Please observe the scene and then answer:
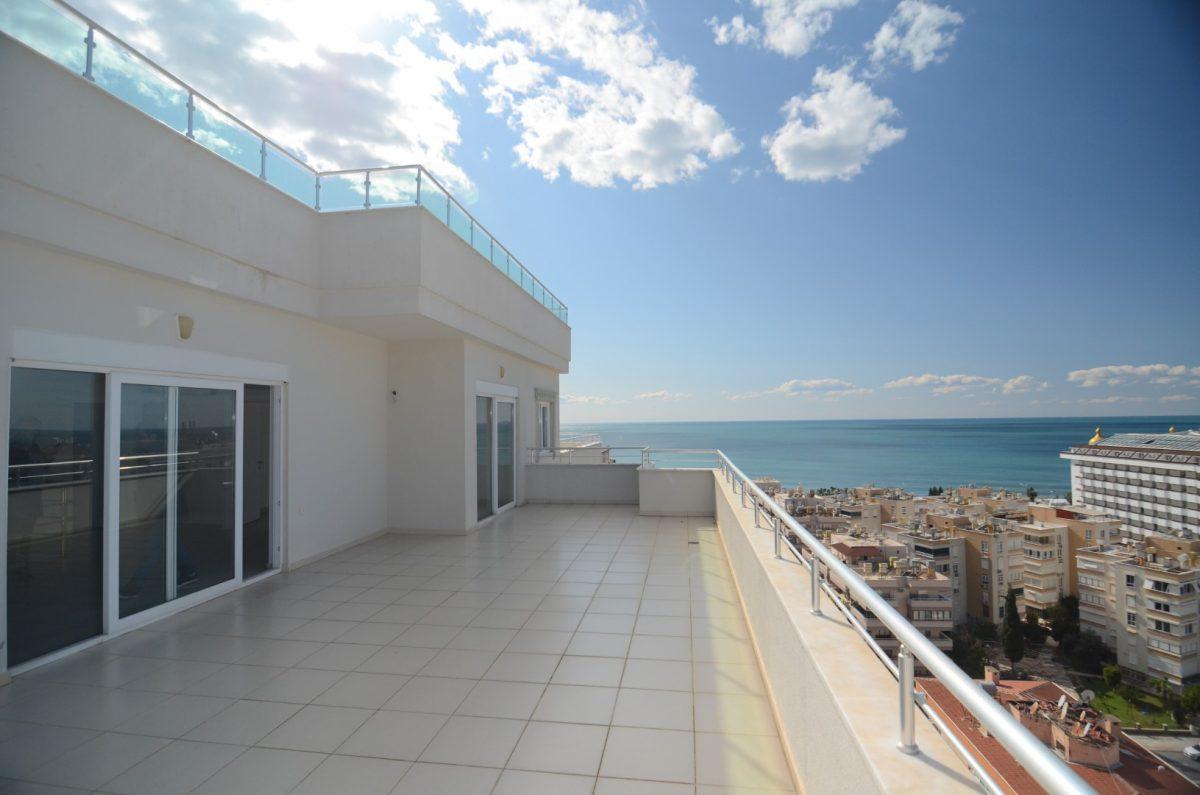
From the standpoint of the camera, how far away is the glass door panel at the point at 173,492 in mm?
3996

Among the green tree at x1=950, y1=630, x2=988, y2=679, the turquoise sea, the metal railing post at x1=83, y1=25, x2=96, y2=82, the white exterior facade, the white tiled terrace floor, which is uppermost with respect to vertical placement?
the metal railing post at x1=83, y1=25, x2=96, y2=82

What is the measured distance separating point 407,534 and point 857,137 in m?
10.3

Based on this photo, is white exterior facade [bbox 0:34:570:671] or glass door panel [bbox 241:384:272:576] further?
glass door panel [bbox 241:384:272:576]

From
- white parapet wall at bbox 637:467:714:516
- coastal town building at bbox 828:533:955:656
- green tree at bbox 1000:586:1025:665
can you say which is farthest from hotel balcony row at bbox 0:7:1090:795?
green tree at bbox 1000:586:1025:665

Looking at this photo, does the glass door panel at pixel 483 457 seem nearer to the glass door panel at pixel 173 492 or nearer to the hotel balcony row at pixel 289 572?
the hotel balcony row at pixel 289 572

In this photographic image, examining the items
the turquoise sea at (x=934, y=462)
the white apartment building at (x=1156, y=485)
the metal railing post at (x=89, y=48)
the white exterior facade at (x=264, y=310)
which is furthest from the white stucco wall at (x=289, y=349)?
the turquoise sea at (x=934, y=462)

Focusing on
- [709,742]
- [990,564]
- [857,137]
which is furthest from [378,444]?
[857,137]

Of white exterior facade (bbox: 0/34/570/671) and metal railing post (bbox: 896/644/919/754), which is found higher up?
white exterior facade (bbox: 0/34/570/671)

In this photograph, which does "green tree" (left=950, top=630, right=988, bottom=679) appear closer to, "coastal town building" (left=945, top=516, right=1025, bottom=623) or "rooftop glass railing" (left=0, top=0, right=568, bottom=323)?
"coastal town building" (left=945, top=516, right=1025, bottom=623)

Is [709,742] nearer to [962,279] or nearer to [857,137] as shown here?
[857,137]

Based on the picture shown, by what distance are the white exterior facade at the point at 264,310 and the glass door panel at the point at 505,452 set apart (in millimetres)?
56

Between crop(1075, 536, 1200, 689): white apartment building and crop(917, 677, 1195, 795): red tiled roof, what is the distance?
13.1ft

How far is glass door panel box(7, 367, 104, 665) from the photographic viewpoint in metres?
3.29

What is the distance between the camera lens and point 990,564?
6.50 meters
